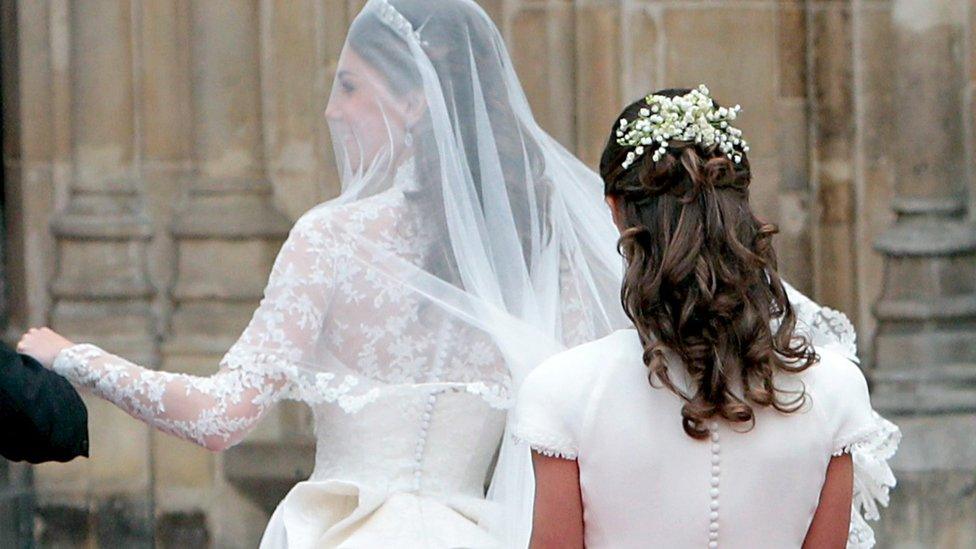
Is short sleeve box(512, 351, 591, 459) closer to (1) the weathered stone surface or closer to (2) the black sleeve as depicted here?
(2) the black sleeve

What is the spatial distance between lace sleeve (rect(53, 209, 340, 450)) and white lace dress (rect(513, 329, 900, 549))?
0.94 meters

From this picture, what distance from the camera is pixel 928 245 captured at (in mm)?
5996

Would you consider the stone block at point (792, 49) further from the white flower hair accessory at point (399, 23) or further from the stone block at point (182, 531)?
the white flower hair accessory at point (399, 23)

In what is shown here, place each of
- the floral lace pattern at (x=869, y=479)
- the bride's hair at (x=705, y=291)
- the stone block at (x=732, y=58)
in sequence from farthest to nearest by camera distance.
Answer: the stone block at (x=732, y=58) → the floral lace pattern at (x=869, y=479) → the bride's hair at (x=705, y=291)

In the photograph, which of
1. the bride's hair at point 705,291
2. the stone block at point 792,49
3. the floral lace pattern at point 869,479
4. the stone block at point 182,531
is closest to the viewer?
the bride's hair at point 705,291

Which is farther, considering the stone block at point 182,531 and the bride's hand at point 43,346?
the stone block at point 182,531

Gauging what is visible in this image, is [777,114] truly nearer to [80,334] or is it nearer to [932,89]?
[932,89]

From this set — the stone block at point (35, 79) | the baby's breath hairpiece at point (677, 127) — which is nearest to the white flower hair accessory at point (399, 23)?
the baby's breath hairpiece at point (677, 127)

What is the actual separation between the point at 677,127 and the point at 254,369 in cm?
116

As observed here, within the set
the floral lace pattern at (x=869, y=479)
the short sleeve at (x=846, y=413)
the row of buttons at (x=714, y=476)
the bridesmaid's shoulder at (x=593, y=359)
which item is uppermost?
the bridesmaid's shoulder at (x=593, y=359)

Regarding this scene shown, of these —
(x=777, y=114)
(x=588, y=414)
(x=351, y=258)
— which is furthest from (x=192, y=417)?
(x=777, y=114)

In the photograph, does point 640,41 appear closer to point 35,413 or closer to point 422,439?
point 422,439

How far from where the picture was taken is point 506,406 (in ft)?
10.6

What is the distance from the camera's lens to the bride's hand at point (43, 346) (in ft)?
10.7
